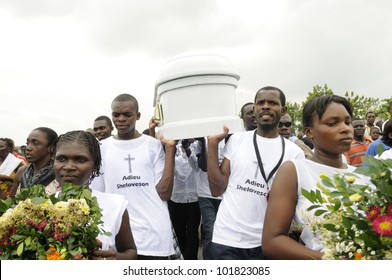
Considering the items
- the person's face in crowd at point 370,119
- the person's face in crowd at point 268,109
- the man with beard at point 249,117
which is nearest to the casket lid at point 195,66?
the person's face in crowd at point 268,109

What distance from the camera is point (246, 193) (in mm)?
3146

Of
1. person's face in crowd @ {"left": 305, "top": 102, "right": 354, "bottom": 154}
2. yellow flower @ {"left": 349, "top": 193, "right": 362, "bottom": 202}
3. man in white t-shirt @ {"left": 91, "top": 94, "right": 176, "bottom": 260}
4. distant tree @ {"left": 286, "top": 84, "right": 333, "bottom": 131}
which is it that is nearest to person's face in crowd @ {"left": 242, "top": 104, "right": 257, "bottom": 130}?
man in white t-shirt @ {"left": 91, "top": 94, "right": 176, "bottom": 260}

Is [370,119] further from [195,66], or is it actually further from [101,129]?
[195,66]

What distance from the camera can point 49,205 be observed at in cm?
170

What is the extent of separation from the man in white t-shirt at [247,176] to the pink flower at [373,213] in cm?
176

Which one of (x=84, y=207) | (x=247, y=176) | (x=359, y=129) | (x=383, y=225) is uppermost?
(x=359, y=129)

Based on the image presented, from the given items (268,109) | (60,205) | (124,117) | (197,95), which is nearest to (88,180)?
(60,205)

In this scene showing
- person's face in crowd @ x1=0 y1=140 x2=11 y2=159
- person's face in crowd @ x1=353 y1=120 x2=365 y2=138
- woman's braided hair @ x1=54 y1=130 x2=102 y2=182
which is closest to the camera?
woman's braided hair @ x1=54 y1=130 x2=102 y2=182

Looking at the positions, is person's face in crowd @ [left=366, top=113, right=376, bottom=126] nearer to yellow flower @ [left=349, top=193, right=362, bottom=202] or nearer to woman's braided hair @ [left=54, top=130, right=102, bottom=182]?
woman's braided hair @ [left=54, top=130, right=102, bottom=182]

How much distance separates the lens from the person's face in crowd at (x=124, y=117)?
12.2 ft

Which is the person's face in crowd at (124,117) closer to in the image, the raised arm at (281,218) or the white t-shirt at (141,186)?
the white t-shirt at (141,186)

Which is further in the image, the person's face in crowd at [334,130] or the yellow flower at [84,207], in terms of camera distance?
the person's face in crowd at [334,130]

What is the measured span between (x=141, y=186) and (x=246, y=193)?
89 centimetres

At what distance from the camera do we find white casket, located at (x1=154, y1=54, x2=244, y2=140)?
9.80 feet
